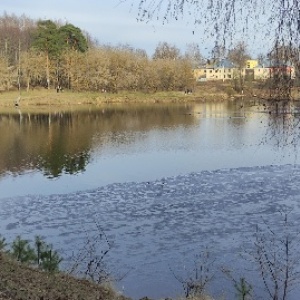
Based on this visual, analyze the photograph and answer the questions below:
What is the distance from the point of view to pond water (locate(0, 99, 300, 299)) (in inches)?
316

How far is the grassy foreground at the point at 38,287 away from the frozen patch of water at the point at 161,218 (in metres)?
2.29

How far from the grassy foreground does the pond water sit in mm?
2159

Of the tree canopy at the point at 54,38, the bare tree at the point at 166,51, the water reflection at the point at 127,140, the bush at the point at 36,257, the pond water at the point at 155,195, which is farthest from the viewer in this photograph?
the tree canopy at the point at 54,38

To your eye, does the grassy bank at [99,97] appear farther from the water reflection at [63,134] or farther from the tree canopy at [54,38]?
the water reflection at [63,134]

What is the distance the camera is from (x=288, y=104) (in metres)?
3.11

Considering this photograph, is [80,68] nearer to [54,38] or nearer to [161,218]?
[54,38]

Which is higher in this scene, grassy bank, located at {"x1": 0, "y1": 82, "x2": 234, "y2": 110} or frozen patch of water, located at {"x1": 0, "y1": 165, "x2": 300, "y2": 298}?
grassy bank, located at {"x1": 0, "y1": 82, "x2": 234, "y2": 110}

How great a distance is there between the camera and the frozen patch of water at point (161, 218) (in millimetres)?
8273

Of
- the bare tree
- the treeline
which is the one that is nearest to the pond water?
the bare tree

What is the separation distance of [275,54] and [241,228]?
7.74 m

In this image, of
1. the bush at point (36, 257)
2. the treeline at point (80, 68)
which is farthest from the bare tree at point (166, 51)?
the bush at point (36, 257)

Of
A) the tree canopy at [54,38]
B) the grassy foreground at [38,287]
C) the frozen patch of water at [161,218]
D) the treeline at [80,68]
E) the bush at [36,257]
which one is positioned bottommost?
the frozen patch of water at [161,218]

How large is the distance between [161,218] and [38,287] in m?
6.67

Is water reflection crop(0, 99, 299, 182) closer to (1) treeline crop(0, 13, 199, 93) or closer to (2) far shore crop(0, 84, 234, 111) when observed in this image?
(2) far shore crop(0, 84, 234, 111)
